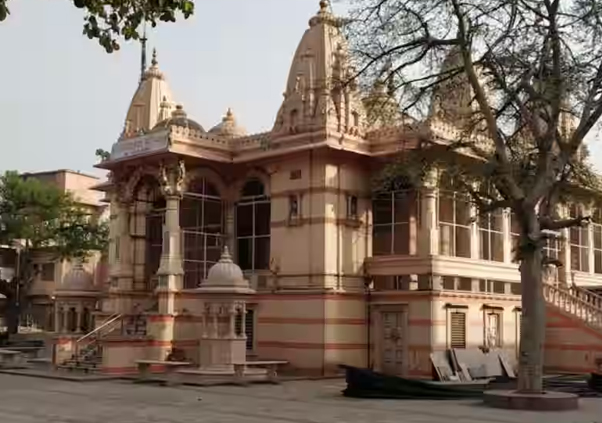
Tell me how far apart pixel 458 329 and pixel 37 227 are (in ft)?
72.5

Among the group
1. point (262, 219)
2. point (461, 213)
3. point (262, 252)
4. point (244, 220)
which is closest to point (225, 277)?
point (262, 252)

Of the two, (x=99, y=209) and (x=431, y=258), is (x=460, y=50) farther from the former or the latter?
(x=99, y=209)

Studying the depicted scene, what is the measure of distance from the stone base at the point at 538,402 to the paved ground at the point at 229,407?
37 centimetres

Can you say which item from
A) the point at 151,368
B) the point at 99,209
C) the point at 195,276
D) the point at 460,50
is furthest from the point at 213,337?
the point at 99,209

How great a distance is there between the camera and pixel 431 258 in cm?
2458

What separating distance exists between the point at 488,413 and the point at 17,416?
8.44 meters

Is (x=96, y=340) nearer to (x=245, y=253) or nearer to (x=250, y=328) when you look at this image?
(x=250, y=328)

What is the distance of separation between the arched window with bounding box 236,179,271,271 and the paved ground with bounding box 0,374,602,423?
7.47 meters

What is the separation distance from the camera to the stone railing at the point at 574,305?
1061 inches

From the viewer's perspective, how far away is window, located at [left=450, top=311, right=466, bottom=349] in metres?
25.3

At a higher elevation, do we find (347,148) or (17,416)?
(347,148)

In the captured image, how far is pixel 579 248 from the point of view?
33.2 metres

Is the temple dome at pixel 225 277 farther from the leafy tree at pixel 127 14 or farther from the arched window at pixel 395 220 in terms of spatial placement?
the leafy tree at pixel 127 14

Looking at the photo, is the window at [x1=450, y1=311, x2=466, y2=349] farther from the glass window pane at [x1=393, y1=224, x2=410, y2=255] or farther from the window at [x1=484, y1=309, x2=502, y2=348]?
the glass window pane at [x1=393, y1=224, x2=410, y2=255]
